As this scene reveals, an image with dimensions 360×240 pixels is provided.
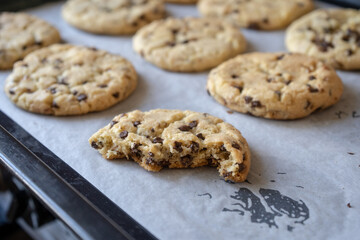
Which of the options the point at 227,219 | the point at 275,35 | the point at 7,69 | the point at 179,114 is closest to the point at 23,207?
the point at 7,69

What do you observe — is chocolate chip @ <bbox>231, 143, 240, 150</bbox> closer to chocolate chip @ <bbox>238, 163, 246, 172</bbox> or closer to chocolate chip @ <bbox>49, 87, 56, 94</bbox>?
chocolate chip @ <bbox>238, 163, 246, 172</bbox>

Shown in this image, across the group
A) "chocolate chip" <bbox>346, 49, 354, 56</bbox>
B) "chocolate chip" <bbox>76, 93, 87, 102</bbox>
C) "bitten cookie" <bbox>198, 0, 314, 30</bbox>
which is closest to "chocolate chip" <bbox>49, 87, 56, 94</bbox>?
"chocolate chip" <bbox>76, 93, 87, 102</bbox>

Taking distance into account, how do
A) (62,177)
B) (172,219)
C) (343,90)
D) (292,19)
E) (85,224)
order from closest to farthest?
1. (85,224)
2. (172,219)
3. (62,177)
4. (343,90)
5. (292,19)

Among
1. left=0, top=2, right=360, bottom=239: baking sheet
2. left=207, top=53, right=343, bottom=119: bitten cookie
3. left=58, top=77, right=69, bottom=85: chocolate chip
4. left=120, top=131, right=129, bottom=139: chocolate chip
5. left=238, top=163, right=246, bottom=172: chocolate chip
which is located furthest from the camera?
left=58, top=77, right=69, bottom=85: chocolate chip

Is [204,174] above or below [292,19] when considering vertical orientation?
below

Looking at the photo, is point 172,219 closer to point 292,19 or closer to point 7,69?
point 7,69

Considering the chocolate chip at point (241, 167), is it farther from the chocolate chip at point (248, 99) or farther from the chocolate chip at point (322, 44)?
the chocolate chip at point (322, 44)

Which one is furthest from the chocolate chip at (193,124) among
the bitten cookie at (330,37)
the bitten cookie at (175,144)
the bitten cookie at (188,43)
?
the bitten cookie at (330,37)
